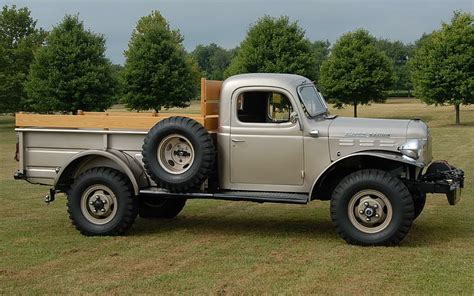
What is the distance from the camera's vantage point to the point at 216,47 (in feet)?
559

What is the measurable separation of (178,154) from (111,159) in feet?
3.17

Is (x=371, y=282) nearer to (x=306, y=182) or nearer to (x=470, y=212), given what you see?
(x=306, y=182)

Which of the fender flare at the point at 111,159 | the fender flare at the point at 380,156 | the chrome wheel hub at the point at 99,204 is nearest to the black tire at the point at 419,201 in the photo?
the fender flare at the point at 380,156

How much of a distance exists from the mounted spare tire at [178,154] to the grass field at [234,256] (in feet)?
2.62

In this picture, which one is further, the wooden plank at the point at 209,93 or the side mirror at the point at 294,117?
the wooden plank at the point at 209,93

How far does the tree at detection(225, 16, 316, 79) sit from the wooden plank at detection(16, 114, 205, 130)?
32.0 metres

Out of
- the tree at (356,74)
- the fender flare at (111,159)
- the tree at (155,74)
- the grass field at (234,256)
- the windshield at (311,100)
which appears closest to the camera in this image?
the grass field at (234,256)

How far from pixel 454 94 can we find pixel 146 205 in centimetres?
3400

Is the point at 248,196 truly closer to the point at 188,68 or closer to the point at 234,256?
the point at 234,256

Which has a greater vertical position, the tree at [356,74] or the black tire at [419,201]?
the tree at [356,74]

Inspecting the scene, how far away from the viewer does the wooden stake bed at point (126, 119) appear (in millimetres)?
8250

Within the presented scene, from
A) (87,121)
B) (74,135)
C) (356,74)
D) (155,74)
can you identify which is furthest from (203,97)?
(356,74)

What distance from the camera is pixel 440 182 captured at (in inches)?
304

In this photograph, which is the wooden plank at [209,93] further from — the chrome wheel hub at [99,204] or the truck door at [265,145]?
the chrome wheel hub at [99,204]
